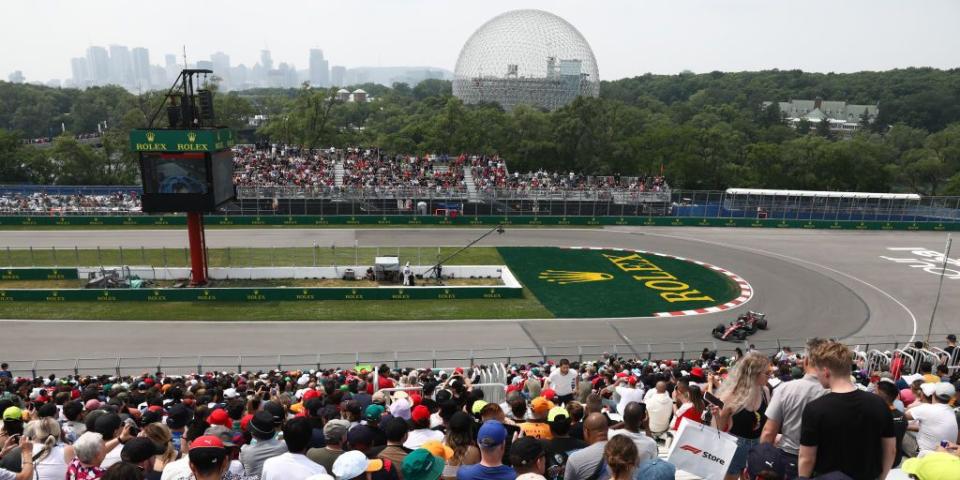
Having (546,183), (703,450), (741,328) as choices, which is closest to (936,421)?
(703,450)

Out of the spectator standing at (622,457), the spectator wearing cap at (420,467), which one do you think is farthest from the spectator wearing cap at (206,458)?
the spectator standing at (622,457)

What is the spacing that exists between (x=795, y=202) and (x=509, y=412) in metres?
48.9

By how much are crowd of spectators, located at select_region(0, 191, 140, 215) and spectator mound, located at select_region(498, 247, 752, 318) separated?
29.3 m

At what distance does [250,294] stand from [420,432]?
79.7ft

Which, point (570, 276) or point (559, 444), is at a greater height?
point (559, 444)

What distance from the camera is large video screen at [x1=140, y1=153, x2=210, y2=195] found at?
96.3 feet

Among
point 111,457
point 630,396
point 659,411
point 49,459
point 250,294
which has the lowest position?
point 250,294

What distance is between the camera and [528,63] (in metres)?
109

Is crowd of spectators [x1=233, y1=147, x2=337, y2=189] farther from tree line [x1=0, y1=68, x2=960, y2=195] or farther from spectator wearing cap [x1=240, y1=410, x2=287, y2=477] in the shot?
spectator wearing cap [x1=240, y1=410, x2=287, y2=477]

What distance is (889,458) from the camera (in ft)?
17.7

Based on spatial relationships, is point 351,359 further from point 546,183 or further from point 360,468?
point 546,183

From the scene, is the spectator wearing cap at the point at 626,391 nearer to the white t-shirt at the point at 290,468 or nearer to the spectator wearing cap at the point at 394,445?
the spectator wearing cap at the point at 394,445

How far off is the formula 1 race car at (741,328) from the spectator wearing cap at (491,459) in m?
22.0

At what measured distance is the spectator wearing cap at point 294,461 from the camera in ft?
19.6
